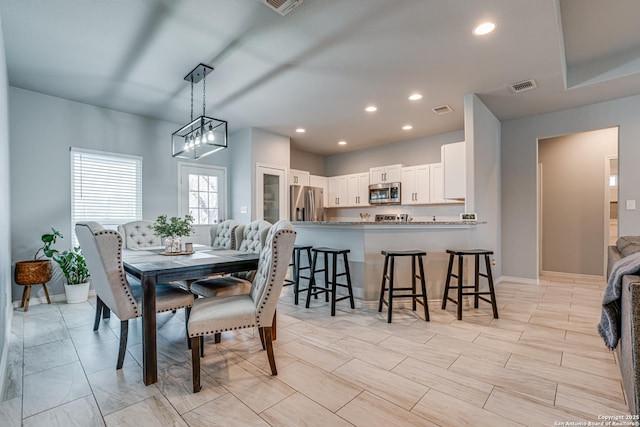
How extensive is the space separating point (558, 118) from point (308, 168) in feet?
15.8

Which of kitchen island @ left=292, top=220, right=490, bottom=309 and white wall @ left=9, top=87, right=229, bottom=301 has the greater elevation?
white wall @ left=9, top=87, right=229, bottom=301

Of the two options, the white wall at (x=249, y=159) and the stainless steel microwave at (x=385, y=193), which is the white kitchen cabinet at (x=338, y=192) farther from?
the white wall at (x=249, y=159)

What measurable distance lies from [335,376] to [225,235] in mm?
2305

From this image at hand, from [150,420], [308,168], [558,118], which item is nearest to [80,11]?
[150,420]

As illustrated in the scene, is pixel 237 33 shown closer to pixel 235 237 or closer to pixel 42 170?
pixel 235 237

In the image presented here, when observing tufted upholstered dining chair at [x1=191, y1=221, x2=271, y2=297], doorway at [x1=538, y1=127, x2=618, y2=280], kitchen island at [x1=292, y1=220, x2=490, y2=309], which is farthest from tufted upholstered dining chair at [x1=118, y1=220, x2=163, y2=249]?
doorway at [x1=538, y1=127, x2=618, y2=280]

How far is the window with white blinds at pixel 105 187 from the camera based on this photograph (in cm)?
415

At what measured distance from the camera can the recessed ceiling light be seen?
2495mm

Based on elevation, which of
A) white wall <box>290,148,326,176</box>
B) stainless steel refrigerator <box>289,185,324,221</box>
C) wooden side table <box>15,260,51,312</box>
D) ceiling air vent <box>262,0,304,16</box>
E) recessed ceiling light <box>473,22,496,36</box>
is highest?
recessed ceiling light <box>473,22,496,36</box>

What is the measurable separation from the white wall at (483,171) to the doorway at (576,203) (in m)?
1.27

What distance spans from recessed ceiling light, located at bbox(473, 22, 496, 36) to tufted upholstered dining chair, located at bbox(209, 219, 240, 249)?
3069 mm

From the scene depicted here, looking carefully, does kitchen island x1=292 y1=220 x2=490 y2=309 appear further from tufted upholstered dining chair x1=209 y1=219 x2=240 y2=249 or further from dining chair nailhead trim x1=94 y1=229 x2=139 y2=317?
dining chair nailhead trim x1=94 y1=229 x2=139 y2=317

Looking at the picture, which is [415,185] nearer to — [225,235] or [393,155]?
[393,155]

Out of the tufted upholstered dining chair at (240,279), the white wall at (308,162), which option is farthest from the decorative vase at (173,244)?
the white wall at (308,162)
